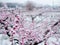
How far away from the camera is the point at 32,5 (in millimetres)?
1544

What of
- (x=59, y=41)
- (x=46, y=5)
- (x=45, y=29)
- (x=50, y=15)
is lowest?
(x=59, y=41)

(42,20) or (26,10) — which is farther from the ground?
(26,10)

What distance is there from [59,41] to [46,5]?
0.46 meters

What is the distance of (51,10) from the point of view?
1.55m

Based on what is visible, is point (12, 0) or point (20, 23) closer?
point (20, 23)

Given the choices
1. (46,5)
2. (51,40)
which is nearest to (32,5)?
(46,5)

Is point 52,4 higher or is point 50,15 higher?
point 52,4

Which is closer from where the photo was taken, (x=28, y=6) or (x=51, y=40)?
(x=51, y=40)

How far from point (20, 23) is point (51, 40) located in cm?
39

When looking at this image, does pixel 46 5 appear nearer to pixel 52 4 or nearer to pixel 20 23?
pixel 52 4

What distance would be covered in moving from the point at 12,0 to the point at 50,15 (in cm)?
50

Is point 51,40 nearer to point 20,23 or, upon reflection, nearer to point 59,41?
point 59,41

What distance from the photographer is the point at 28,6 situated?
5.14ft

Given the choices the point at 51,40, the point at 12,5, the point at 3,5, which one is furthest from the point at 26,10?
the point at 51,40
